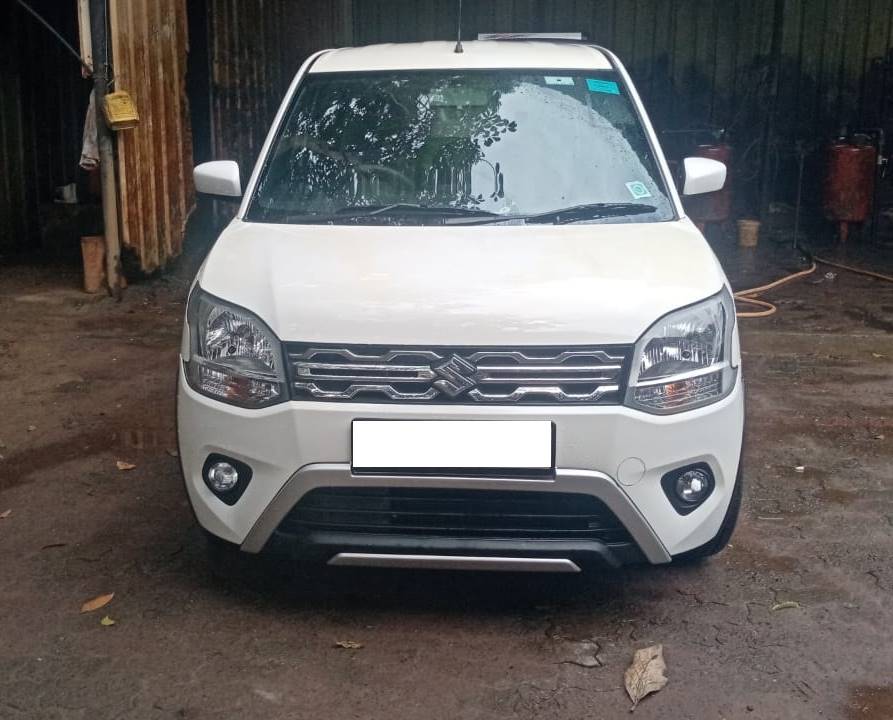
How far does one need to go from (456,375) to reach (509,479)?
0.32m

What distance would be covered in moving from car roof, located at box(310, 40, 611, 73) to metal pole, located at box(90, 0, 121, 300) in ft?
13.5

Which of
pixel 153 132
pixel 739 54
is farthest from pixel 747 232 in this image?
pixel 153 132

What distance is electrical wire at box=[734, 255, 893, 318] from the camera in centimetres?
837

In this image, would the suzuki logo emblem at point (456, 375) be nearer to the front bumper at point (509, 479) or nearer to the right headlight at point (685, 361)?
the front bumper at point (509, 479)

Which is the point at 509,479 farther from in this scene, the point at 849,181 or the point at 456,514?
the point at 849,181

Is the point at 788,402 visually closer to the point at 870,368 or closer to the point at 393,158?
the point at 870,368

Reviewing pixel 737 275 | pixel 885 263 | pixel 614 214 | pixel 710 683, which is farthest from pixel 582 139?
pixel 885 263

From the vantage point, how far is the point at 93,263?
28.3 ft

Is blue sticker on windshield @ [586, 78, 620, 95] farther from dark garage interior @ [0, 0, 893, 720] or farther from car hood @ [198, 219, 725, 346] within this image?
dark garage interior @ [0, 0, 893, 720]

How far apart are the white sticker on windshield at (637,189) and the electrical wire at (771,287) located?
4.31 m

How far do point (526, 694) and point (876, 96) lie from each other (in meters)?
11.0

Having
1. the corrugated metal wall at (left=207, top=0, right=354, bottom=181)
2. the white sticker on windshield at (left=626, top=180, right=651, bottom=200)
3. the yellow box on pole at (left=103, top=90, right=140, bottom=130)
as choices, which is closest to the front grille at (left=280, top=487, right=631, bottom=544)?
the white sticker on windshield at (left=626, top=180, right=651, bottom=200)

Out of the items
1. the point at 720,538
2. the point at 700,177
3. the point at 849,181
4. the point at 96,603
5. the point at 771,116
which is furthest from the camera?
the point at 771,116

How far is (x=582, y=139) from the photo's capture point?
13.7 ft
